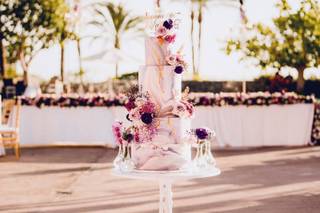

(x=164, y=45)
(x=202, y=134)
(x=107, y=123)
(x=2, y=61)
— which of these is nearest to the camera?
(x=202, y=134)

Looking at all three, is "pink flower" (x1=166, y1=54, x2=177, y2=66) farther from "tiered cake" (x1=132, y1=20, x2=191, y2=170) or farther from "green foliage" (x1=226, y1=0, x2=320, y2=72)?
"green foliage" (x1=226, y1=0, x2=320, y2=72)

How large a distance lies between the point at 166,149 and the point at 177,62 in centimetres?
83

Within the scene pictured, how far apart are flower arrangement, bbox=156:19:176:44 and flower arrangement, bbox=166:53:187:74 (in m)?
0.15

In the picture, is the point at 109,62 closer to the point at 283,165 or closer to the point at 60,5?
the point at 60,5

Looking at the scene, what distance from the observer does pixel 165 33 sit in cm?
627

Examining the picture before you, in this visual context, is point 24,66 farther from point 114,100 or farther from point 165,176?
point 165,176

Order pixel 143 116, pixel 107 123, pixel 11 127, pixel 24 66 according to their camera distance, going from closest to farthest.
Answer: pixel 143 116, pixel 11 127, pixel 107 123, pixel 24 66

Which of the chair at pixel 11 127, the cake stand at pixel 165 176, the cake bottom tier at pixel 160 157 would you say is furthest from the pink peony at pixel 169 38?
the chair at pixel 11 127

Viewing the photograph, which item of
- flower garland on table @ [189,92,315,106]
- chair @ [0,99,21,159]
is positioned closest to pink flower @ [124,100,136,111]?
chair @ [0,99,21,159]

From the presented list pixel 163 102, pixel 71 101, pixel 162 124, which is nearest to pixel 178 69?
pixel 163 102

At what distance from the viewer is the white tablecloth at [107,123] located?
1467 centimetres

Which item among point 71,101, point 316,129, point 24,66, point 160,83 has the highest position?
point 24,66

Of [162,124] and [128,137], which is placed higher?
[162,124]

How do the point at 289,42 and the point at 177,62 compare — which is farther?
the point at 289,42
